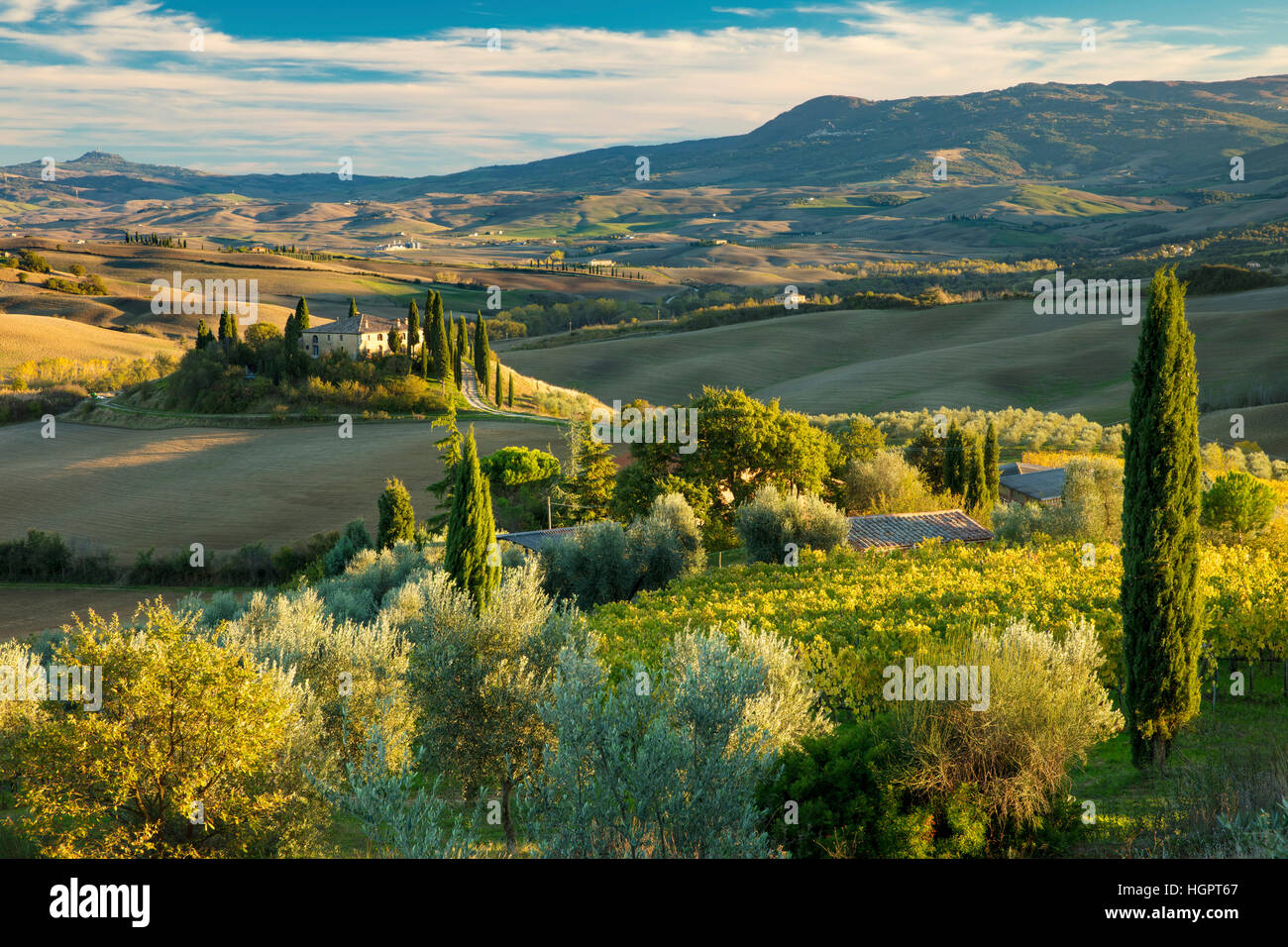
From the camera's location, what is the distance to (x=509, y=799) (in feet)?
45.2

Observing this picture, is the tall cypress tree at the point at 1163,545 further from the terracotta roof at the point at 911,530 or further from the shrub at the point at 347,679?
the terracotta roof at the point at 911,530

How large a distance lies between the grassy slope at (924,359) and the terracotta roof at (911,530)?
44262mm

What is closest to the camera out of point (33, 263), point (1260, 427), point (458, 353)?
point (1260, 427)

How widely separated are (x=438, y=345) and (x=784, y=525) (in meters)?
46.6

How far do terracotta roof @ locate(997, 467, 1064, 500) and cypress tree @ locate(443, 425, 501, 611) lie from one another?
27.6 meters

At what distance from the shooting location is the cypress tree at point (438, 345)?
74.8 meters

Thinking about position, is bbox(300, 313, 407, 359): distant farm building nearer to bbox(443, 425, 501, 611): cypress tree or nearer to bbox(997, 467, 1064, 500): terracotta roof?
bbox(997, 467, 1064, 500): terracotta roof

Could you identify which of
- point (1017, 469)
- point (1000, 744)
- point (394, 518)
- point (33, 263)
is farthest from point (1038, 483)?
point (33, 263)

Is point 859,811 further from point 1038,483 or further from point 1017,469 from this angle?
point 1017,469

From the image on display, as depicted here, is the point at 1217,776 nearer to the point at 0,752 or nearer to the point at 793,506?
the point at 0,752

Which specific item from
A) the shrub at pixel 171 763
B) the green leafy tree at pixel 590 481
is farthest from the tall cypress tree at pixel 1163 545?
the green leafy tree at pixel 590 481

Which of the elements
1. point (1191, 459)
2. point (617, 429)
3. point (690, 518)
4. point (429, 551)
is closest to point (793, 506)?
point (690, 518)

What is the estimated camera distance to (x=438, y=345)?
75.5 m
